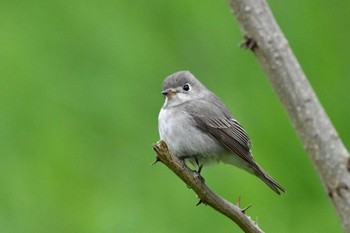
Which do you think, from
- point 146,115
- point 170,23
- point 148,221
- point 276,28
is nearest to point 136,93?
point 146,115

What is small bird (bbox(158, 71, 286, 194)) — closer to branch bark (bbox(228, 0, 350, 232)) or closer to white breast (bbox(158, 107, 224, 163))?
white breast (bbox(158, 107, 224, 163))

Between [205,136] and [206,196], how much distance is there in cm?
144

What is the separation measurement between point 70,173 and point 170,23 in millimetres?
1765

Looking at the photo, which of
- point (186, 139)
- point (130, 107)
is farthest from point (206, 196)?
point (130, 107)

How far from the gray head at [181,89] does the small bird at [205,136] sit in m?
0.02

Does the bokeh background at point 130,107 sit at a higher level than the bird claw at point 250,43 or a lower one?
lower

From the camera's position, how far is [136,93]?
7504 millimetres

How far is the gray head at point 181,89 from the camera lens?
518 centimetres

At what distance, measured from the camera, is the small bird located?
4.70m

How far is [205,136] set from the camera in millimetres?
4832

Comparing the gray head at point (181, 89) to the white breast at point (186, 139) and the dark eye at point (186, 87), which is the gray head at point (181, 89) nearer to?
the dark eye at point (186, 87)

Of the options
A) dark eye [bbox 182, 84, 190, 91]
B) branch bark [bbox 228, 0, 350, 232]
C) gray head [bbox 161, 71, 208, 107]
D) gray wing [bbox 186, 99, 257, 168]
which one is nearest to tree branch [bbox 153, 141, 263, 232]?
gray wing [bbox 186, 99, 257, 168]

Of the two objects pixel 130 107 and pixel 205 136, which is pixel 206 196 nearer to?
pixel 205 136

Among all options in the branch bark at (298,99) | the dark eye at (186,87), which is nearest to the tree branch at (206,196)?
the branch bark at (298,99)
